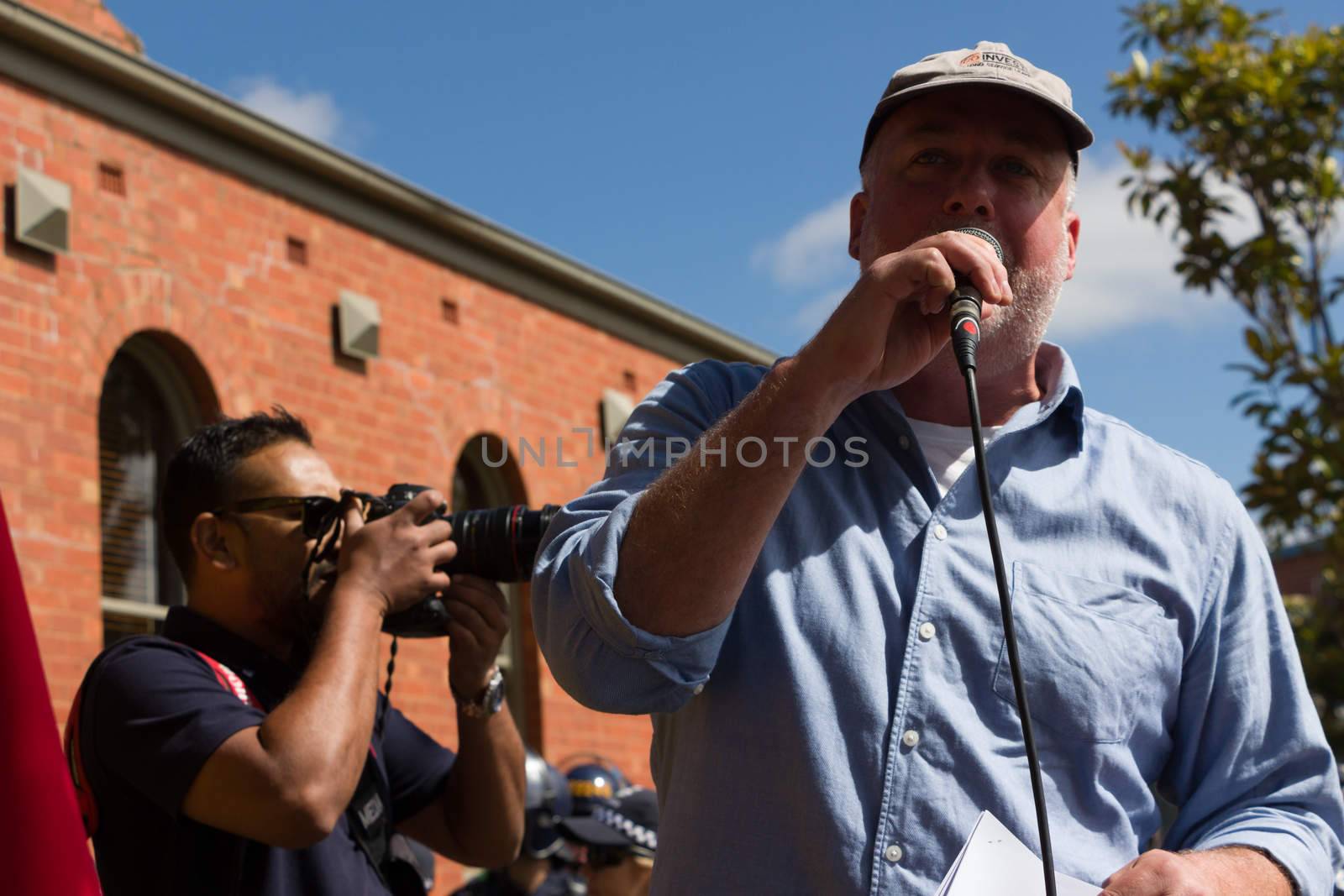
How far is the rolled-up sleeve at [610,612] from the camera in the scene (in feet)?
6.00

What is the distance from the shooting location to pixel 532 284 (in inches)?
457

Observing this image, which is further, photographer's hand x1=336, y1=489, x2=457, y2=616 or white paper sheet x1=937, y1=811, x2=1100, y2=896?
photographer's hand x1=336, y1=489, x2=457, y2=616

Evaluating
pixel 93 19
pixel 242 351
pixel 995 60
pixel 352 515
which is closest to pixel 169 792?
pixel 352 515

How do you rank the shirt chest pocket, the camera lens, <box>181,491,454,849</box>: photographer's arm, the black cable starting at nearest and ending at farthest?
the black cable, the shirt chest pocket, <box>181,491,454,849</box>: photographer's arm, the camera lens

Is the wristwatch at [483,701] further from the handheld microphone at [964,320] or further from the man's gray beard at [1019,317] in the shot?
the handheld microphone at [964,320]

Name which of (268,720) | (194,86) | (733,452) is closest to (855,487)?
(733,452)

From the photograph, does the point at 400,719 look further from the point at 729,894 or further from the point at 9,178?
the point at 9,178

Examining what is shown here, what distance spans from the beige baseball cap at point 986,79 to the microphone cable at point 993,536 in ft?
1.51

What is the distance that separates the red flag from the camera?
1.87 metres

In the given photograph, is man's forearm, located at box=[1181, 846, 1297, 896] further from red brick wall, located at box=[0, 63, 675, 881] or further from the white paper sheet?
red brick wall, located at box=[0, 63, 675, 881]

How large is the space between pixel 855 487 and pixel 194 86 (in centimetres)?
762

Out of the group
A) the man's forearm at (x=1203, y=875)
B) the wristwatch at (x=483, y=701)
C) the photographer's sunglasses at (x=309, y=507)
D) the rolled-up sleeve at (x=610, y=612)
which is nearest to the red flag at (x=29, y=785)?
the rolled-up sleeve at (x=610, y=612)

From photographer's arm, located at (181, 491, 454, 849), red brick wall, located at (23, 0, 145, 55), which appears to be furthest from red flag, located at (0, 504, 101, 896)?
red brick wall, located at (23, 0, 145, 55)

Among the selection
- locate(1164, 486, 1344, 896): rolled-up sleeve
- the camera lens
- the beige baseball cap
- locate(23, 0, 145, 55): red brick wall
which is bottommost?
locate(1164, 486, 1344, 896): rolled-up sleeve
